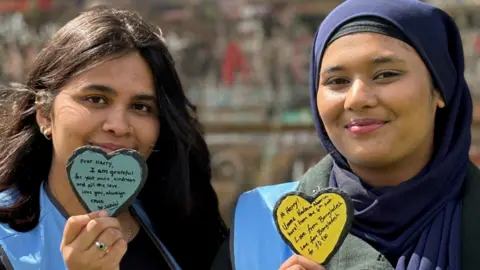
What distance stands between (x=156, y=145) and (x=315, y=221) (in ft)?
2.62

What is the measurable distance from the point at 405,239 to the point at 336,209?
9.1 inches

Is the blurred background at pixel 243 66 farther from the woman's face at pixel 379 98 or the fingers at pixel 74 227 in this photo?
the fingers at pixel 74 227

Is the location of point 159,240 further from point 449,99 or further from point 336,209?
point 449,99

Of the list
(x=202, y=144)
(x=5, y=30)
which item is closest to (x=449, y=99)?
(x=202, y=144)

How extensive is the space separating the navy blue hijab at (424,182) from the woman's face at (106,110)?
0.57m

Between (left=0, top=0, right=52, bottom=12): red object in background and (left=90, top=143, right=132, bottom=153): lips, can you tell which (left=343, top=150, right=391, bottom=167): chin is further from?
(left=0, top=0, right=52, bottom=12): red object in background

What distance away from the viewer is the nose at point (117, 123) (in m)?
2.19

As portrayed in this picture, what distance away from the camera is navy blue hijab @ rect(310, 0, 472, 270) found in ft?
6.56

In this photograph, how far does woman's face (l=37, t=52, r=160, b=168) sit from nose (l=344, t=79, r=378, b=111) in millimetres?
657

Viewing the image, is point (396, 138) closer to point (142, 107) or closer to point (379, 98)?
point (379, 98)

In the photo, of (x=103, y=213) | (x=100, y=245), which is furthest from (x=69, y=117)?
(x=100, y=245)

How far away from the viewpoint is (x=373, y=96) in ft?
6.55

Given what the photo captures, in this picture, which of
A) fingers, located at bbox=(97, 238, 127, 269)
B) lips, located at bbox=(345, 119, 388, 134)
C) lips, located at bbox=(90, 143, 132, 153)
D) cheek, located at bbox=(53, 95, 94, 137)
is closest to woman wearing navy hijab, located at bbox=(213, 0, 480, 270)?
lips, located at bbox=(345, 119, 388, 134)

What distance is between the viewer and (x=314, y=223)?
1.97 meters
